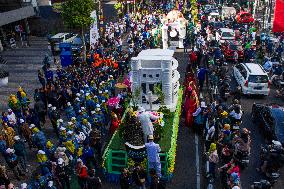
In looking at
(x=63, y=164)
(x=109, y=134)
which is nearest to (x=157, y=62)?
(x=109, y=134)

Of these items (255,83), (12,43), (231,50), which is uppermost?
(12,43)

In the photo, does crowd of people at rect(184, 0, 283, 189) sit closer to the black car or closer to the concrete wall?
the black car

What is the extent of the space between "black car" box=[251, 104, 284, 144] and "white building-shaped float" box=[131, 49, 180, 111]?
399 cm

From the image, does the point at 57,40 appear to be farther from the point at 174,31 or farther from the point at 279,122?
the point at 279,122

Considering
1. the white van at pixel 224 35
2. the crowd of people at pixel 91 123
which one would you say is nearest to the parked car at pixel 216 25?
the white van at pixel 224 35

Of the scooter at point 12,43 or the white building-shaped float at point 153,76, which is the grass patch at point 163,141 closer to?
the white building-shaped float at point 153,76

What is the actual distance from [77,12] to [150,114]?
13.7 meters

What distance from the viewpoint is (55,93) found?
18719 mm

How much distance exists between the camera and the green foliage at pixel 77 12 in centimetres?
2547

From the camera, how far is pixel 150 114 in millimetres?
14453

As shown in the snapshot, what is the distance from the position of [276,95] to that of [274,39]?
10811 millimetres

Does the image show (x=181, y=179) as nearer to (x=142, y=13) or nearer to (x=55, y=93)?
(x=55, y=93)

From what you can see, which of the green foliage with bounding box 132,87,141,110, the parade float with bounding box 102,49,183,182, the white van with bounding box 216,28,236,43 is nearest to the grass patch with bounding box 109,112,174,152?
the parade float with bounding box 102,49,183,182

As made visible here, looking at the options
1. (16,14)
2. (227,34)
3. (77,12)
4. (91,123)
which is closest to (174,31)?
(227,34)
